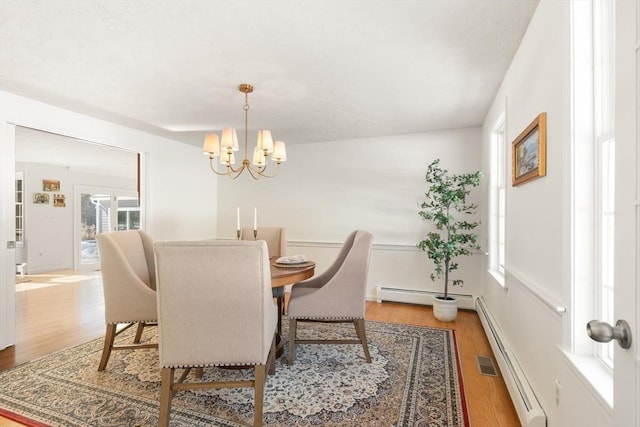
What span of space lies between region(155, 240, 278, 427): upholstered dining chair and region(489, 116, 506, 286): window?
229 cm

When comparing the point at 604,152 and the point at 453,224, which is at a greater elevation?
the point at 604,152

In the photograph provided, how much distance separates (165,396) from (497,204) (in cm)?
302

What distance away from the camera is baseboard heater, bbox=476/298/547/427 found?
152 cm

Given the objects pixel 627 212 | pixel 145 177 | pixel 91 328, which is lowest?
pixel 91 328

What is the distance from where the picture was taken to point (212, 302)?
5.37 feet

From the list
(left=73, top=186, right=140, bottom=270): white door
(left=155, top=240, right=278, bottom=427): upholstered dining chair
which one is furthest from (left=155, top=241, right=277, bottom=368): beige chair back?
(left=73, top=186, right=140, bottom=270): white door

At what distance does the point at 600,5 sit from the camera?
1179 mm

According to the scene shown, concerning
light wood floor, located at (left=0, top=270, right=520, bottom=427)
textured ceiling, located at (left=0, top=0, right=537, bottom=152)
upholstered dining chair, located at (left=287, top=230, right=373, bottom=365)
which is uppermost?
textured ceiling, located at (left=0, top=0, right=537, bottom=152)

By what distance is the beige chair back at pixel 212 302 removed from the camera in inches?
62.6

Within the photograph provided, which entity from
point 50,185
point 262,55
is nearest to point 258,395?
point 262,55

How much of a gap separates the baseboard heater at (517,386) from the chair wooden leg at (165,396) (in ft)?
5.95

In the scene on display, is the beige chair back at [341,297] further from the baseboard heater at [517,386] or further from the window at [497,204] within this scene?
the window at [497,204]

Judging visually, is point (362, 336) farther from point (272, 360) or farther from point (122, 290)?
point (122, 290)

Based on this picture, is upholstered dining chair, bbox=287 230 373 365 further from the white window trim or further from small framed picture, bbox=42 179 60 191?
small framed picture, bbox=42 179 60 191
